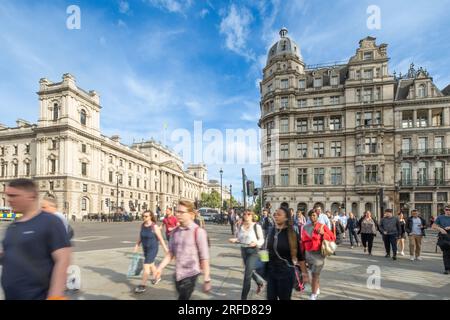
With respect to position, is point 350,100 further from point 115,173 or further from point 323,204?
point 115,173

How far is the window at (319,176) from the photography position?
126 ft

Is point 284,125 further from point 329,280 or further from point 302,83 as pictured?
point 329,280

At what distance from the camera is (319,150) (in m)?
38.9

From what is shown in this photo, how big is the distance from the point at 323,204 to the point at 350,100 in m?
14.0

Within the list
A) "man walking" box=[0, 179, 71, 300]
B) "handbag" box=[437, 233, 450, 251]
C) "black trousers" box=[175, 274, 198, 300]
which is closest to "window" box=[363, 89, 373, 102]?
"handbag" box=[437, 233, 450, 251]

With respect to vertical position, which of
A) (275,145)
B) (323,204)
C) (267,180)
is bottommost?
(323,204)

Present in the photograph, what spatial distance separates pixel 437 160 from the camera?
35375 mm

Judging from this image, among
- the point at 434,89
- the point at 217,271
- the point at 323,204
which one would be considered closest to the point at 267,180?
the point at 323,204

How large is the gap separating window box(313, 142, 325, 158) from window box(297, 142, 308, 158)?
3.84 ft

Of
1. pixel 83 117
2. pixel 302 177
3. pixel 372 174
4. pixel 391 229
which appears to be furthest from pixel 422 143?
pixel 83 117

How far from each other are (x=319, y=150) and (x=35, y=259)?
128ft

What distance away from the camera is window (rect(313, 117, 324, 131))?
3928 centimetres

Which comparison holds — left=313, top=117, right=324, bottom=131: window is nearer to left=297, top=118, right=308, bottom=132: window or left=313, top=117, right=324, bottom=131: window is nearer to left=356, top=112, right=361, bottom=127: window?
left=297, top=118, right=308, bottom=132: window
